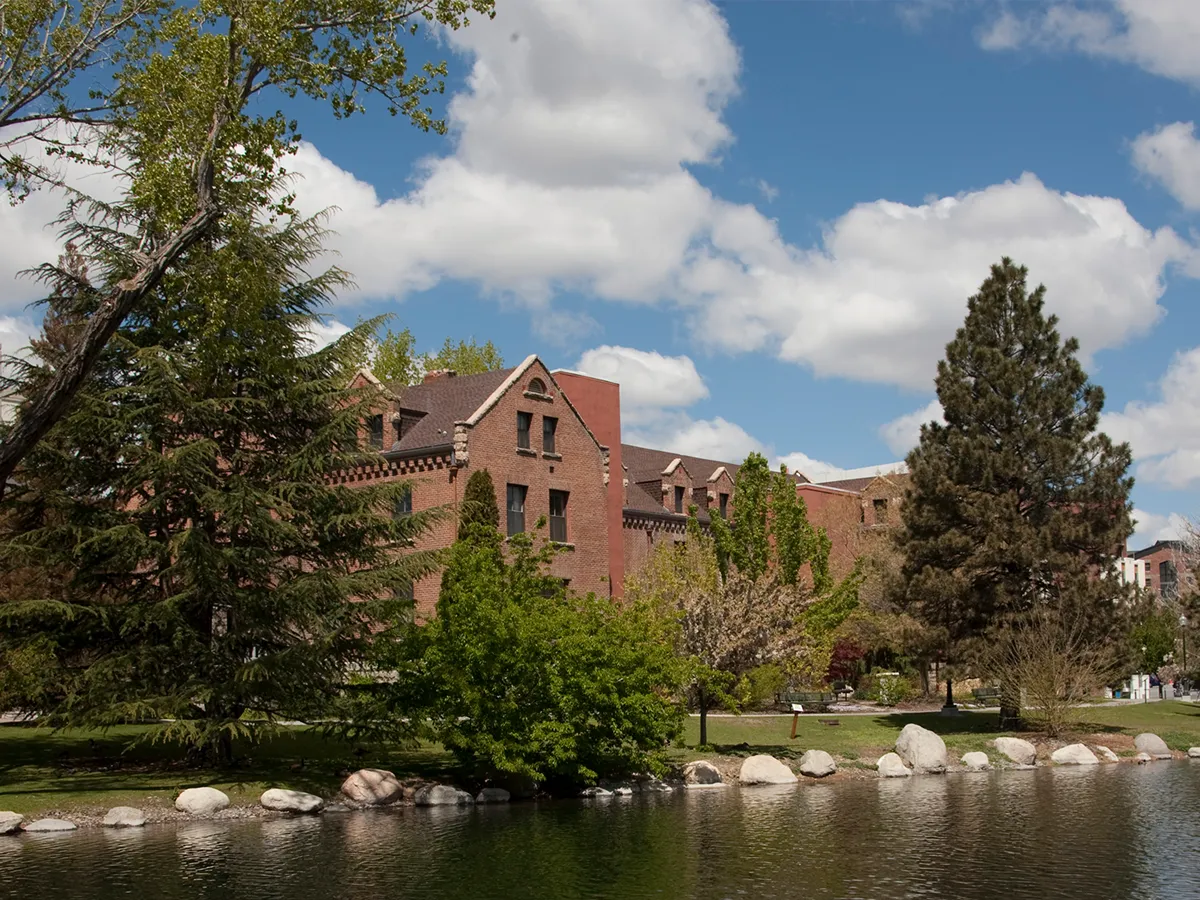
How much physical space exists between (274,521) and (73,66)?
10287 mm

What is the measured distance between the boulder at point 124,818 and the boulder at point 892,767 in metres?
18.1

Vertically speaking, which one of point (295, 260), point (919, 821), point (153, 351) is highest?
point (295, 260)

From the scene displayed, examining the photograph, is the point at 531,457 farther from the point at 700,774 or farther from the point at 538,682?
the point at 538,682

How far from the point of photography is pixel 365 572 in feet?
90.4

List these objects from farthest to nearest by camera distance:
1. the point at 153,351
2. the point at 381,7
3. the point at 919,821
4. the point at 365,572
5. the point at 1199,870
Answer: the point at 365,572 < the point at 153,351 < the point at 919,821 < the point at 381,7 < the point at 1199,870

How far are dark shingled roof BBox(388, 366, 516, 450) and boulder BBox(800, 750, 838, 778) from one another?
1897 cm

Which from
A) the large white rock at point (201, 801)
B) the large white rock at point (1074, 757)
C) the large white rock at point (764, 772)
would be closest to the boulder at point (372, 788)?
the large white rock at point (201, 801)

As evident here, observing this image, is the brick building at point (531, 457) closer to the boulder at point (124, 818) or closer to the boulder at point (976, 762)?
the boulder at point (976, 762)

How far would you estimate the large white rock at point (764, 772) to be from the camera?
29.5 meters

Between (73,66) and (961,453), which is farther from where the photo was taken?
(961,453)

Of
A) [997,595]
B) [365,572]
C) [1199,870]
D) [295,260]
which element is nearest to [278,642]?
[365,572]

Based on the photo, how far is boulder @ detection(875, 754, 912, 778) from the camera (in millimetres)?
31547

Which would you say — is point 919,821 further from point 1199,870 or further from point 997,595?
point 997,595

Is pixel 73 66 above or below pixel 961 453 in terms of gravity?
above
